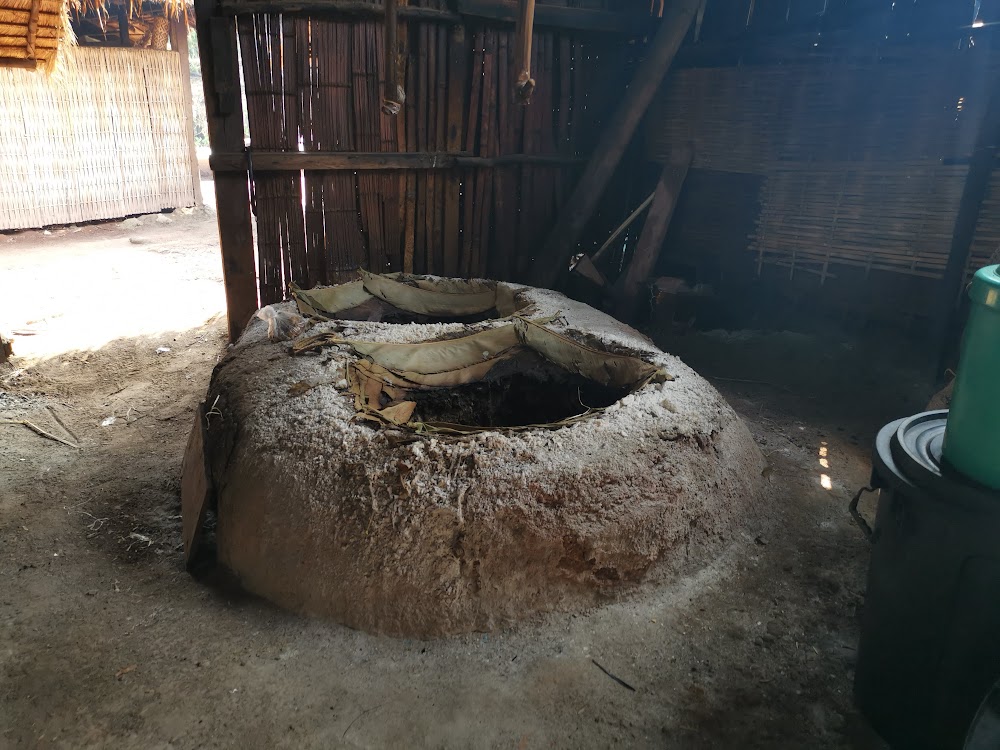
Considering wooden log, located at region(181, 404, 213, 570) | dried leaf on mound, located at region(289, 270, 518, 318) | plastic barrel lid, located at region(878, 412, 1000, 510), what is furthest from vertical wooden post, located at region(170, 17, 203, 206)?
plastic barrel lid, located at region(878, 412, 1000, 510)

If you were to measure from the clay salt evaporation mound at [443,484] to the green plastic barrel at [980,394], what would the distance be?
3.47 feet

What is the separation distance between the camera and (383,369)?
10.6 ft

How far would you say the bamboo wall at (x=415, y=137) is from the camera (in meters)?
4.67

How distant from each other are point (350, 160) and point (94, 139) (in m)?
6.71

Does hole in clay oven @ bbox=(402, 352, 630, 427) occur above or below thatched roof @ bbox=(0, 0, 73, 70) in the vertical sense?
below

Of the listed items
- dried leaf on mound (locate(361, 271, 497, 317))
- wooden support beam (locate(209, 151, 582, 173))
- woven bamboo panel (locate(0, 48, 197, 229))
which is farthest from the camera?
woven bamboo panel (locate(0, 48, 197, 229))

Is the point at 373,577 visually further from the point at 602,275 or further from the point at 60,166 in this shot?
the point at 60,166

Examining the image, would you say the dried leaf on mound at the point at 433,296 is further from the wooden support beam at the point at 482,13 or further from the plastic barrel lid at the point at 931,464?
the plastic barrel lid at the point at 931,464

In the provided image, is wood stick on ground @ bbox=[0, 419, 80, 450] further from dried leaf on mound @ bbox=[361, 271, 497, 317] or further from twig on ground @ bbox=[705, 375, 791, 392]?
twig on ground @ bbox=[705, 375, 791, 392]

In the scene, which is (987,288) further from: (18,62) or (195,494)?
(18,62)

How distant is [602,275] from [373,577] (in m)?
3.97

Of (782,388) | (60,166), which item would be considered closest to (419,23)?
(782,388)

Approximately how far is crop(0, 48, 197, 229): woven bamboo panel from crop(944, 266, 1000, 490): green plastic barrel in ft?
33.3

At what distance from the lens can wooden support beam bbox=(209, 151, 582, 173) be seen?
4613 millimetres
